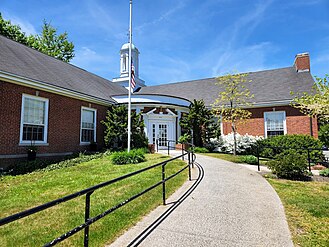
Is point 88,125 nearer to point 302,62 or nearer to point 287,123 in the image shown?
point 287,123

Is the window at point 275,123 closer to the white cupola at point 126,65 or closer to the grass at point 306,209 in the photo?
the grass at point 306,209

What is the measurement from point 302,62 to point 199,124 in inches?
459

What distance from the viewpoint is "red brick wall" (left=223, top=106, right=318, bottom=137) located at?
1588 cm

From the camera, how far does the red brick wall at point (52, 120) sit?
378 inches

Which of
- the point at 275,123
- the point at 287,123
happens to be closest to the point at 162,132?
the point at 275,123

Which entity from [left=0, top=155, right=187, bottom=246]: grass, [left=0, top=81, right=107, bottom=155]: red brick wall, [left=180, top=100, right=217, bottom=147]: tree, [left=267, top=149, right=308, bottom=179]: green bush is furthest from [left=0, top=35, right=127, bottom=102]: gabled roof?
[left=267, top=149, right=308, bottom=179]: green bush

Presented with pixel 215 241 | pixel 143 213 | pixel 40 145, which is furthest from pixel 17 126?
pixel 215 241

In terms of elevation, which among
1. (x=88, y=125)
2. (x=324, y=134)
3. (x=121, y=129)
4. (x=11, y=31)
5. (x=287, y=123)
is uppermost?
(x=11, y=31)

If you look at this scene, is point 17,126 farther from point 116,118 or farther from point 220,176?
point 220,176

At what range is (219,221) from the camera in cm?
387

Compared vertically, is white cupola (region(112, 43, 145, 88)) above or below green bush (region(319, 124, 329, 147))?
above

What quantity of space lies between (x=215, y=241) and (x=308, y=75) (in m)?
20.5

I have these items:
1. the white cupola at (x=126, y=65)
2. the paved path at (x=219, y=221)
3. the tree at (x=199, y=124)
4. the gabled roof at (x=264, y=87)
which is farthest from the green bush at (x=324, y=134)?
the white cupola at (x=126, y=65)

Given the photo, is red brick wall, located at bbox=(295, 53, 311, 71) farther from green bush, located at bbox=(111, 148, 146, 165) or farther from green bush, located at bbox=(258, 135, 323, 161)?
green bush, located at bbox=(111, 148, 146, 165)
